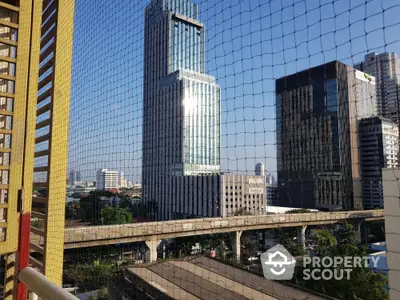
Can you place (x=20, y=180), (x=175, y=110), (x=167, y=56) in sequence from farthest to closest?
(x=175, y=110) → (x=167, y=56) → (x=20, y=180)

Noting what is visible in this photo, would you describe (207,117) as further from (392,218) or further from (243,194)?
(243,194)

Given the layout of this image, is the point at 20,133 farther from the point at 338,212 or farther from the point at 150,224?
the point at 338,212

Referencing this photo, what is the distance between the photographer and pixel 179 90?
287 centimetres

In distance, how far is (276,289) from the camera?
4461 millimetres

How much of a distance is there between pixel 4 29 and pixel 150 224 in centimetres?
921

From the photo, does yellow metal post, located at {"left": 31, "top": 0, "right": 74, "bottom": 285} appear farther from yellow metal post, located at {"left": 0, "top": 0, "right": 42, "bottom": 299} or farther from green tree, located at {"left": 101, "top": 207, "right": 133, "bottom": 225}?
green tree, located at {"left": 101, "top": 207, "right": 133, "bottom": 225}

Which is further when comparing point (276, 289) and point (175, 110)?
point (276, 289)

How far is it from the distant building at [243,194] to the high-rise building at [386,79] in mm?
6396

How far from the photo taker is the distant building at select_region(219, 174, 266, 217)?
959cm

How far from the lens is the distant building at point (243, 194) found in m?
9.59

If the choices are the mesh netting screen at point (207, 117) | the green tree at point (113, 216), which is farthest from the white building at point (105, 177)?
the green tree at point (113, 216)

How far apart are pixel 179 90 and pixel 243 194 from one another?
36.8 feet

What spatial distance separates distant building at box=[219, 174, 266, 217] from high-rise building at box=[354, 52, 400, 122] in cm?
640

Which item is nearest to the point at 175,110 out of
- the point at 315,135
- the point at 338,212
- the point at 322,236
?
the point at 315,135
